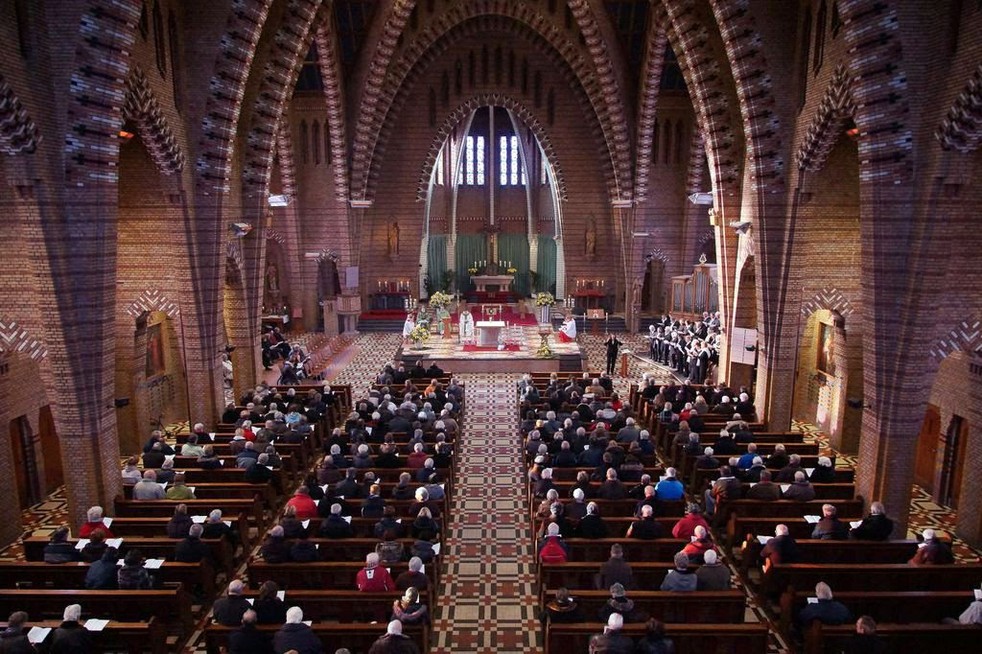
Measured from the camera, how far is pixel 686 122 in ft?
115

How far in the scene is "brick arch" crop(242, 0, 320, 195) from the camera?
65.6ft

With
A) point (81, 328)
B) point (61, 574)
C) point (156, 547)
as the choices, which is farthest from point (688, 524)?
point (81, 328)

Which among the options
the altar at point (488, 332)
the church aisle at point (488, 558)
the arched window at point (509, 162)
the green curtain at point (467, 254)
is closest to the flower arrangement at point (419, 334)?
the altar at point (488, 332)

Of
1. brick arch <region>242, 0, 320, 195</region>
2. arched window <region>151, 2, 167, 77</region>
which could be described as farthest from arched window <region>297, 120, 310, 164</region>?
arched window <region>151, 2, 167, 77</region>

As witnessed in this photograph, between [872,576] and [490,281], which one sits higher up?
[490,281]

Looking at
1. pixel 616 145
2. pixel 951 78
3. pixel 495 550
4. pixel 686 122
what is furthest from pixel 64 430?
pixel 686 122

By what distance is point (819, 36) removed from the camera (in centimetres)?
1554

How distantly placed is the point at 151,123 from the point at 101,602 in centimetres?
1085

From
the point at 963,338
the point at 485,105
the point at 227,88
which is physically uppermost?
the point at 485,105

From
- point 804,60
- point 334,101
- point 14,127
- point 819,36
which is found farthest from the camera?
point 334,101

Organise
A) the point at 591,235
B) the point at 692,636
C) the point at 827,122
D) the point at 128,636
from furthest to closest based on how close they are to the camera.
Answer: the point at 591,235 < the point at 827,122 < the point at 128,636 < the point at 692,636

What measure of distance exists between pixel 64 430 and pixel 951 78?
1624 cm

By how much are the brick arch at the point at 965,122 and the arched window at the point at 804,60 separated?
5635 millimetres

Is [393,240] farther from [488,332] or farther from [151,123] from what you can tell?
[151,123]
